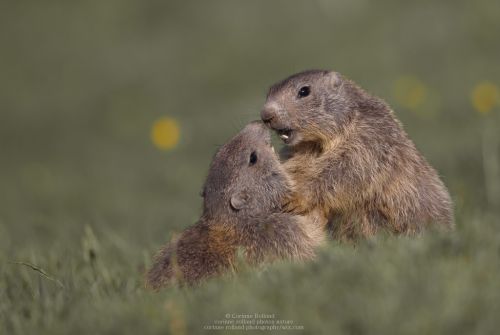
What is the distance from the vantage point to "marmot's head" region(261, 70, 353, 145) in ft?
23.0

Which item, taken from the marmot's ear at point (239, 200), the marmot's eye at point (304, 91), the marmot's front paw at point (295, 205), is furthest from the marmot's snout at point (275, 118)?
the marmot's ear at point (239, 200)

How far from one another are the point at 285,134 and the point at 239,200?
90 centimetres

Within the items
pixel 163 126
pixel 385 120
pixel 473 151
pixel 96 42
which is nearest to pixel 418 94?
pixel 473 151

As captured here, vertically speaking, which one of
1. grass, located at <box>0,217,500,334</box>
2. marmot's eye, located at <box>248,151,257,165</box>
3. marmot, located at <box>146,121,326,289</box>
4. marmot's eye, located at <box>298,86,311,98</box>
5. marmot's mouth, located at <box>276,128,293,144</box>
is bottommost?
grass, located at <box>0,217,500,334</box>

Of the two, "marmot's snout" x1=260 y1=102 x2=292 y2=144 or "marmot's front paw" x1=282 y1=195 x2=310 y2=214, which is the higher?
"marmot's snout" x1=260 y1=102 x2=292 y2=144

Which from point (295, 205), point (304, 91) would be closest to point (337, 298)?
point (295, 205)

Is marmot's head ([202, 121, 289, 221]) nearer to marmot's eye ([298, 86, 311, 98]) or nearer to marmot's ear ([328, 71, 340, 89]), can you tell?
marmot's eye ([298, 86, 311, 98])

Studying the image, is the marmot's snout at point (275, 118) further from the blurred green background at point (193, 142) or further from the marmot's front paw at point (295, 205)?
the blurred green background at point (193, 142)

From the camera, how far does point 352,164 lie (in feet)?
22.1

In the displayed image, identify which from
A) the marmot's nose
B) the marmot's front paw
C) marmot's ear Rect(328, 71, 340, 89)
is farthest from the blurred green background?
the marmot's nose

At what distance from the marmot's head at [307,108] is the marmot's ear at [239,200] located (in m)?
0.75

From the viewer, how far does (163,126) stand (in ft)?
35.2

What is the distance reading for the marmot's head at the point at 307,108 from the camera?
7.02 meters

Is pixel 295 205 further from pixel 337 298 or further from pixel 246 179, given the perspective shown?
pixel 337 298
